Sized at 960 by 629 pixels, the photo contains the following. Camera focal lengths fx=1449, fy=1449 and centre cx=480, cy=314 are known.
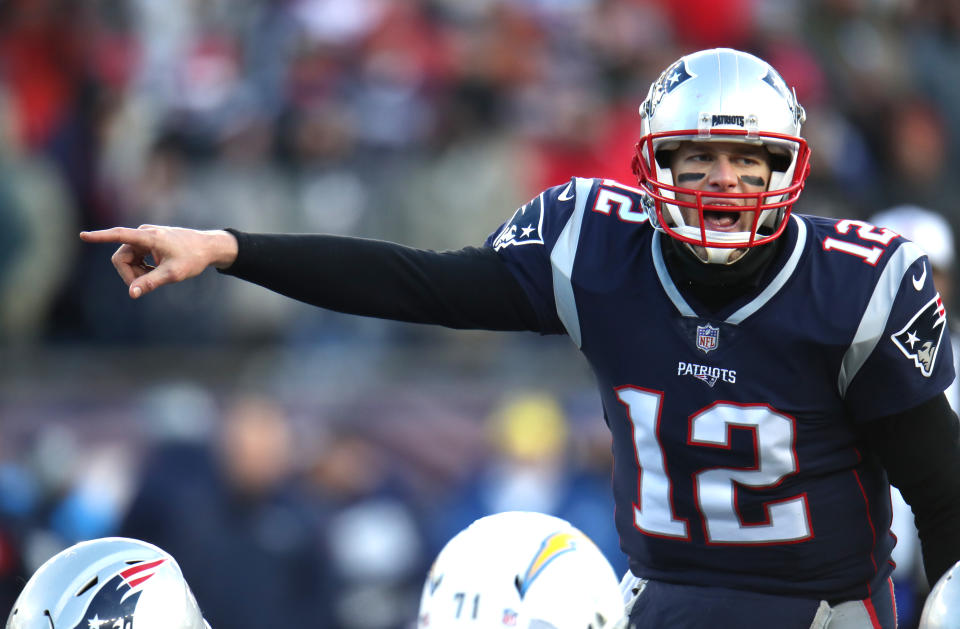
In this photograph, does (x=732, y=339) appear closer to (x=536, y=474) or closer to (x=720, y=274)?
(x=720, y=274)

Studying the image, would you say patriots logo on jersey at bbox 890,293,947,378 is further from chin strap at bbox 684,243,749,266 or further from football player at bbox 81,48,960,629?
chin strap at bbox 684,243,749,266

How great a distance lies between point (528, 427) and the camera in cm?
745

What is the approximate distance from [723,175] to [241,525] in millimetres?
4041

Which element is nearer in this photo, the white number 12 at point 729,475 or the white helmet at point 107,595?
the white helmet at point 107,595

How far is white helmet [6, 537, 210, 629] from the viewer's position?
2.82m

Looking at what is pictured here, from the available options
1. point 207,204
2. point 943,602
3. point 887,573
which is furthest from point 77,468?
point 943,602

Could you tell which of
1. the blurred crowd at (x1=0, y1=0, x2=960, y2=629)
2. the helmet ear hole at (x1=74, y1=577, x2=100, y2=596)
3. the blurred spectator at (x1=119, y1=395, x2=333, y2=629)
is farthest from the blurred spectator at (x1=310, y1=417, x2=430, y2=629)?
the helmet ear hole at (x1=74, y1=577, x2=100, y2=596)

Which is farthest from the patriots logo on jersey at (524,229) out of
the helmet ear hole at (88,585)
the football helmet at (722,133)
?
the helmet ear hole at (88,585)

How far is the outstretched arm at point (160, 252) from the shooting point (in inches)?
116

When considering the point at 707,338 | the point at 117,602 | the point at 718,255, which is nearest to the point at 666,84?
the point at 718,255

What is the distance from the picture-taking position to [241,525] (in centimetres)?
664

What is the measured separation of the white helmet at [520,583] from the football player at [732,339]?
522 millimetres

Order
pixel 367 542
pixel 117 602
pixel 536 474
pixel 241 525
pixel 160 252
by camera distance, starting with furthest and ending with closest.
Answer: pixel 536 474
pixel 367 542
pixel 241 525
pixel 160 252
pixel 117 602

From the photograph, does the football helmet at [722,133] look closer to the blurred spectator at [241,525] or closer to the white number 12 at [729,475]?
the white number 12 at [729,475]
